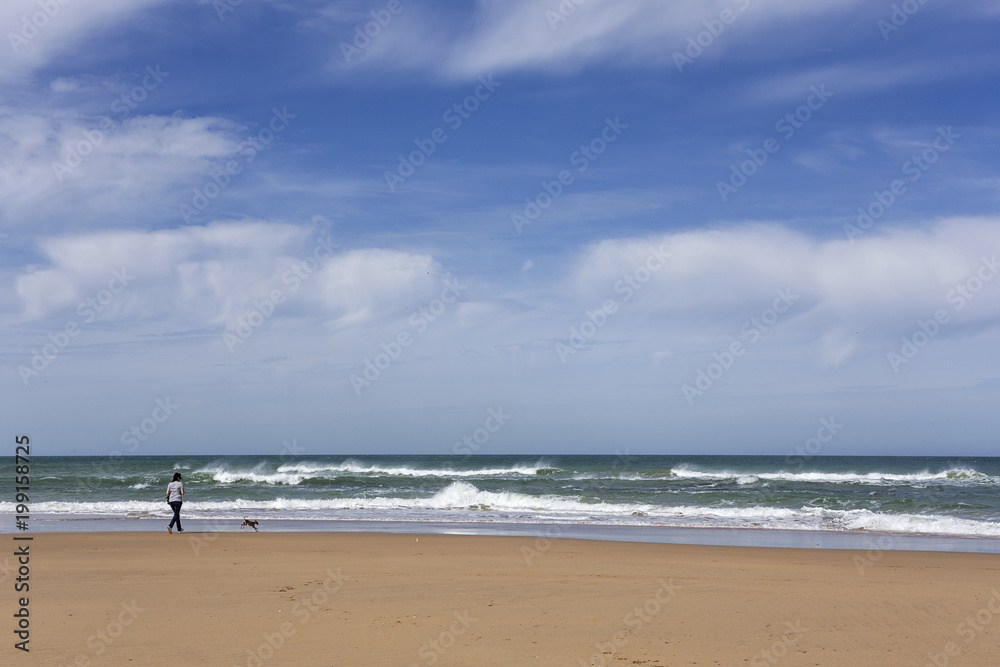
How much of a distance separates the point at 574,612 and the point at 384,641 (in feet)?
8.06

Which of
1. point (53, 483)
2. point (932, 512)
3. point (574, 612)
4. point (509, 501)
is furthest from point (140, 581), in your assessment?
point (53, 483)

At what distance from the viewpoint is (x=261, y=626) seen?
786cm

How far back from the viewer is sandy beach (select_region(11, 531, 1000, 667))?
7.03 m

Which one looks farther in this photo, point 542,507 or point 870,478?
point 870,478

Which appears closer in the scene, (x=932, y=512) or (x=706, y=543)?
(x=706, y=543)

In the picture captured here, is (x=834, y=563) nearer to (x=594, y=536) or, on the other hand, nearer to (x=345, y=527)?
(x=594, y=536)

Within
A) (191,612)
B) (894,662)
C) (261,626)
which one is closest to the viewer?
(894,662)
